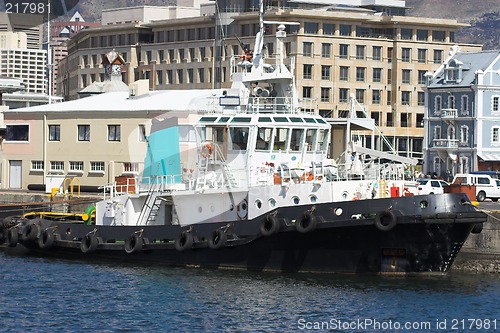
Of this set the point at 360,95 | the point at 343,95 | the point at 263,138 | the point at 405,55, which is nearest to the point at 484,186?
the point at 263,138

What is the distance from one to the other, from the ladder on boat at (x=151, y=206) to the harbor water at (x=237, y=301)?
7.09 feet

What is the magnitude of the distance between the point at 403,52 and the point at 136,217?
72.7 m

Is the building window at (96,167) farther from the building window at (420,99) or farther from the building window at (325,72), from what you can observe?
the building window at (420,99)

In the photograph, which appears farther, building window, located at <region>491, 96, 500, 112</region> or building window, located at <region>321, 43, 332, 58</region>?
building window, located at <region>321, 43, 332, 58</region>

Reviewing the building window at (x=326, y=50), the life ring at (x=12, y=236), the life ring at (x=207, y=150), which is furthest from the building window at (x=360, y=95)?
the life ring at (x=207, y=150)

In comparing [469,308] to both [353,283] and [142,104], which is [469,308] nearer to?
[353,283]

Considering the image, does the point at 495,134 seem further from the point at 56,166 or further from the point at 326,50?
the point at 56,166

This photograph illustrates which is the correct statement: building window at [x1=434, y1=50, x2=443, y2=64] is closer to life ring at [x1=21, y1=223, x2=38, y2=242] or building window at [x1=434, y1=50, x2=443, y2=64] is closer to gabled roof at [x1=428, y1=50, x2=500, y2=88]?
gabled roof at [x1=428, y1=50, x2=500, y2=88]

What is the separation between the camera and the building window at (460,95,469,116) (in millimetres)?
83938

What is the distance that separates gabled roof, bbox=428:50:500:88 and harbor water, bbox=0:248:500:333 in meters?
45.2

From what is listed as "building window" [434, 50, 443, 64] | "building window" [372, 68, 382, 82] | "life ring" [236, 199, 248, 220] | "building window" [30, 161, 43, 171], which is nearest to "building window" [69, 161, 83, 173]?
"building window" [30, 161, 43, 171]

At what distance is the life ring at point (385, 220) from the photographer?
3656 cm

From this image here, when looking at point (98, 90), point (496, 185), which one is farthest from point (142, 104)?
point (496, 185)

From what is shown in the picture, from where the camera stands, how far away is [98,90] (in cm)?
7212
